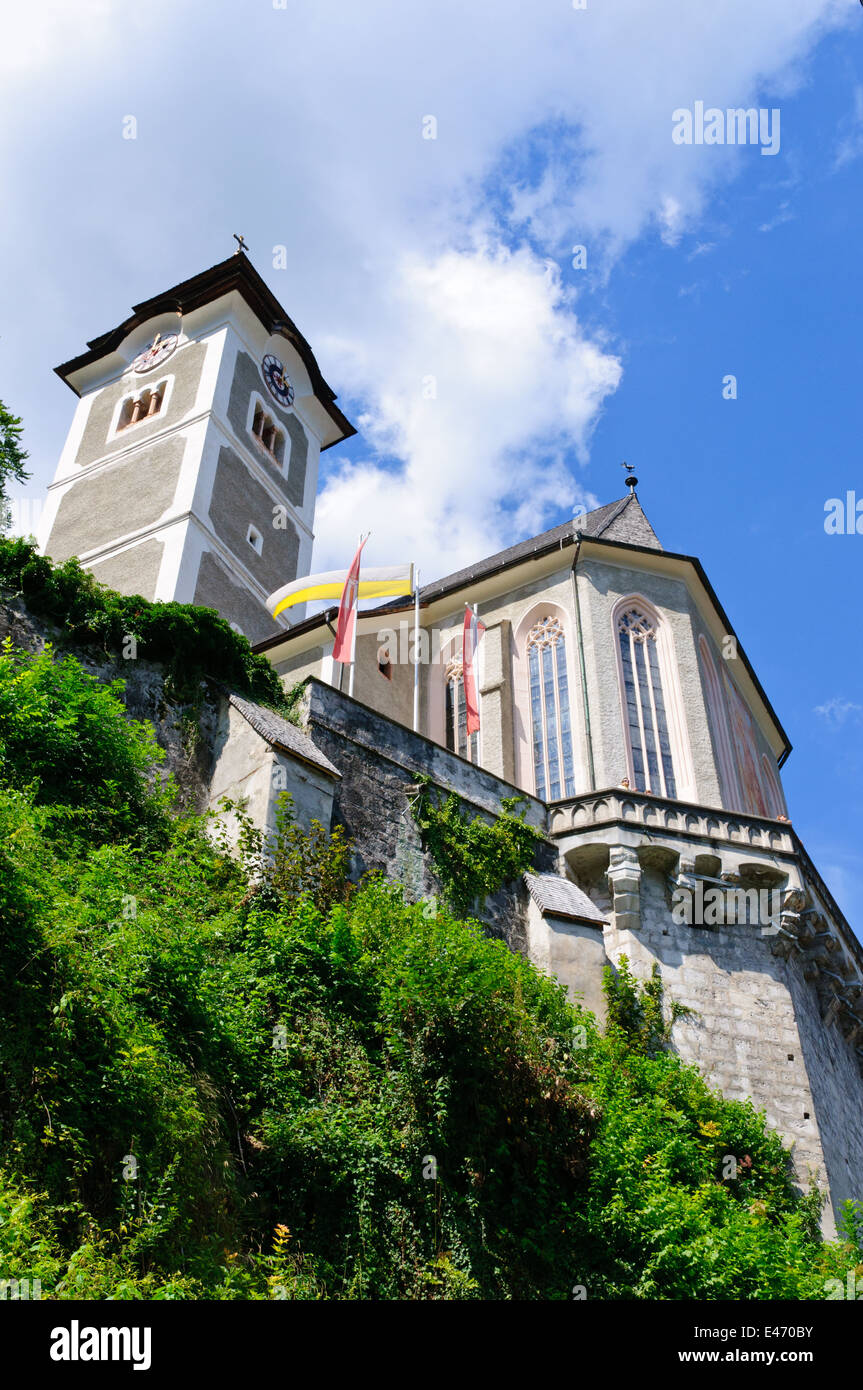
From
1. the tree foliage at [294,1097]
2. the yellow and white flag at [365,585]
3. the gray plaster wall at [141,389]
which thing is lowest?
the tree foliage at [294,1097]

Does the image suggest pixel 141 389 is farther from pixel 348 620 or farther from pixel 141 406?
pixel 348 620

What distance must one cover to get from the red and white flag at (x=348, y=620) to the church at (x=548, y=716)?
89 centimetres

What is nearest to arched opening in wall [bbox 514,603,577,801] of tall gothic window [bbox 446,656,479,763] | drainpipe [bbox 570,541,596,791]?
drainpipe [bbox 570,541,596,791]

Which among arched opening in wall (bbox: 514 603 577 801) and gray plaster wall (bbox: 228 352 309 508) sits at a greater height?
gray plaster wall (bbox: 228 352 309 508)

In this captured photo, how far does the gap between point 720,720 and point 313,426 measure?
2134cm

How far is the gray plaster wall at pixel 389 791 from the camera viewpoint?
1650 centimetres

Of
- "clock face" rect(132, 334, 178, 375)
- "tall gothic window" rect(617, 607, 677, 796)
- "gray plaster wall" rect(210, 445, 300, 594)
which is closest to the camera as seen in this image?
"tall gothic window" rect(617, 607, 677, 796)

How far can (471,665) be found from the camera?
23219 millimetres

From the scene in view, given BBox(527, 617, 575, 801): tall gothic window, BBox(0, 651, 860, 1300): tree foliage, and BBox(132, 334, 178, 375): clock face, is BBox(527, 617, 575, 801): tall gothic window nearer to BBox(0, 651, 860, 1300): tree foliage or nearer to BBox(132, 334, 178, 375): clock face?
BBox(0, 651, 860, 1300): tree foliage

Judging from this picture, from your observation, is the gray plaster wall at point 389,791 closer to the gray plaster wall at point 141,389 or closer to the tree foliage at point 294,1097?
the tree foliage at point 294,1097

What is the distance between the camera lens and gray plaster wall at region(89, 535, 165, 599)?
96.2 feet

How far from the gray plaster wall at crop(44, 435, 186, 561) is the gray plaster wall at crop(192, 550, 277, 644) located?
214 centimetres

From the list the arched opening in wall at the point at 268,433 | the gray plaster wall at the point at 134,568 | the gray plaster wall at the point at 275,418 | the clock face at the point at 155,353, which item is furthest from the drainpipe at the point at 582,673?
the clock face at the point at 155,353
